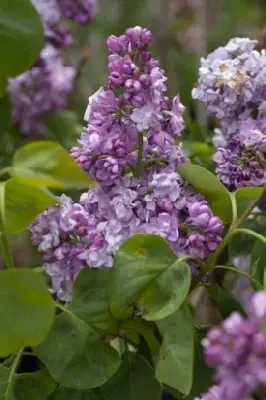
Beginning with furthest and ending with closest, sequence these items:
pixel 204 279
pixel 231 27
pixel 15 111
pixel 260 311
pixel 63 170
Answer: pixel 231 27 < pixel 15 111 < pixel 204 279 < pixel 63 170 < pixel 260 311

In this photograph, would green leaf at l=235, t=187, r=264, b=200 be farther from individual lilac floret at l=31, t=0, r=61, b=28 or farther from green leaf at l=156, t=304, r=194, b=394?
individual lilac floret at l=31, t=0, r=61, b=28

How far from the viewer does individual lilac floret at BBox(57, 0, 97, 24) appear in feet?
2.84

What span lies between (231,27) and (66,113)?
64 centimetres

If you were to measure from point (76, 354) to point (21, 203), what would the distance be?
92 millimetres

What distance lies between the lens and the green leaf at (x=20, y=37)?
0.50m

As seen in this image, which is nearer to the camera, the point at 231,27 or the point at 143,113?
the point at 143,113

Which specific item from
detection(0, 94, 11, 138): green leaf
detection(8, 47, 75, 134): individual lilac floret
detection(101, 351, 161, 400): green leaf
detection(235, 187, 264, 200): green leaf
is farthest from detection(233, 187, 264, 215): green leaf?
detection(8, 47, 75, 134): individual lilac floret

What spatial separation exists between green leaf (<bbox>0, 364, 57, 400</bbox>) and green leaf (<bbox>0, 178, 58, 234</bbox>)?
0.09 metres

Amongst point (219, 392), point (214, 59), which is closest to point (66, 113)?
point (214, 59)

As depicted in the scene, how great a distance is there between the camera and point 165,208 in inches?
17.4

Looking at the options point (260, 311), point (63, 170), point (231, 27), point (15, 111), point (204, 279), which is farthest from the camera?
point (231, 27)

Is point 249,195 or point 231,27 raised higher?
point 231,27

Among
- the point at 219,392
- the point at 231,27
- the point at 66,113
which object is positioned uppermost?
the point at 231,27

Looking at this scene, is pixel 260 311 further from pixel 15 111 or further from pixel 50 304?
pixel 15 111
